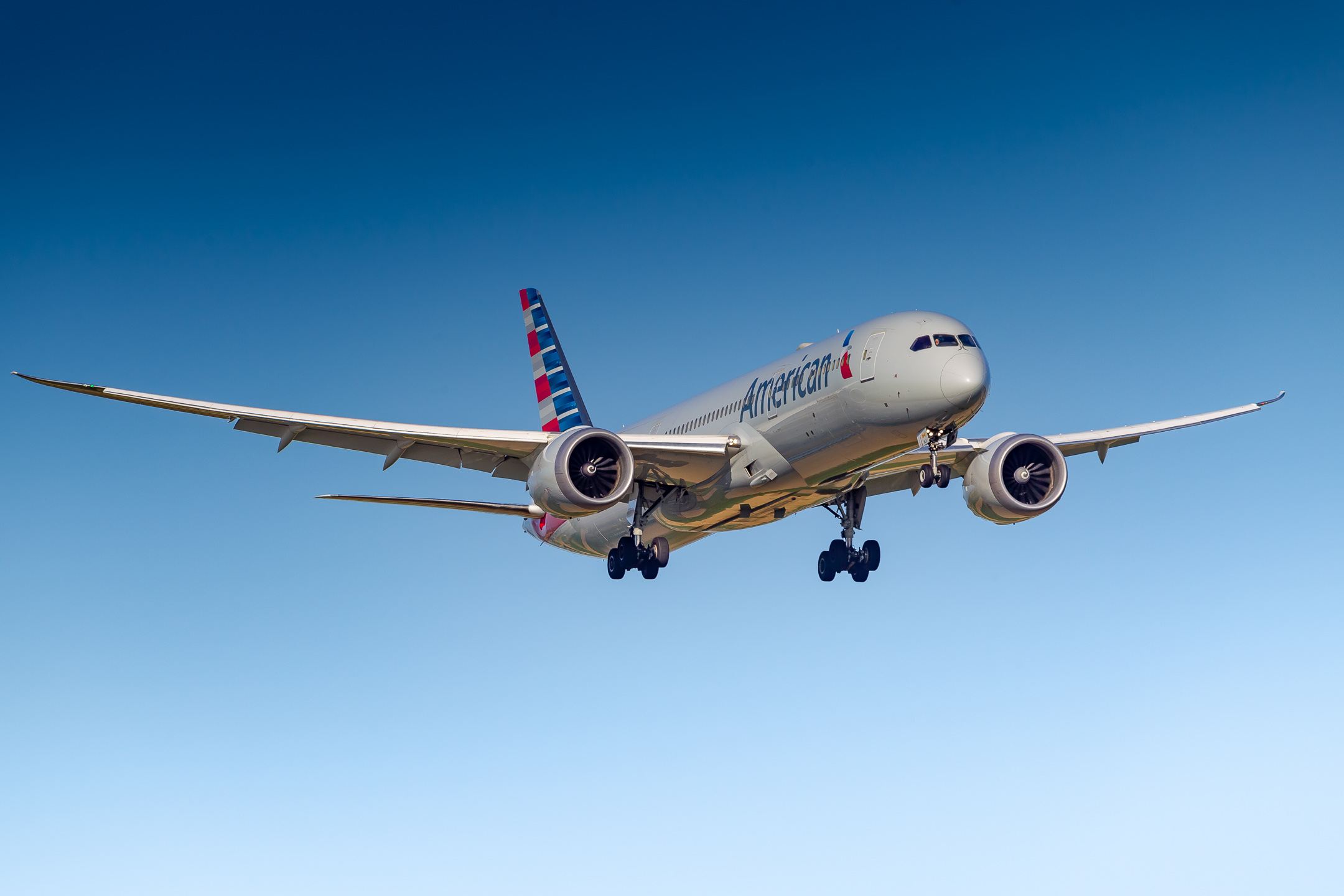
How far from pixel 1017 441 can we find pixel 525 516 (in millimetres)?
14765

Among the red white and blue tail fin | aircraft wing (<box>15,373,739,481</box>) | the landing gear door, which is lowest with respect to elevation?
aircraft wing (<box>15,373,739,481</box>)

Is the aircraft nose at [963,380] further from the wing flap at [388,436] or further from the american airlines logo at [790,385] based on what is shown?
the wing flap at [388,436]

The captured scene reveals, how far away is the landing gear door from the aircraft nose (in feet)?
5.82

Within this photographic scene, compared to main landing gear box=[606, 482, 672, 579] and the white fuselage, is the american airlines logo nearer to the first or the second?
the white fuselage

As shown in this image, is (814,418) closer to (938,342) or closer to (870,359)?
(870,359)

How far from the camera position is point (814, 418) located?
3039 cm

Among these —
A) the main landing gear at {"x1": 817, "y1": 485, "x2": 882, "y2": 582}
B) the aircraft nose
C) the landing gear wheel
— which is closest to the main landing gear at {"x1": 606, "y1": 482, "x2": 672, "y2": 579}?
the landing gear wheel

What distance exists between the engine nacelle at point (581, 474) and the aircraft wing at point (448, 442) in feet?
2.48

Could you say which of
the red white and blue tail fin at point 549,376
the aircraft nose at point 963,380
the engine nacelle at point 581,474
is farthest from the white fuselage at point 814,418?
the red white and blue tail fin at point 549,376

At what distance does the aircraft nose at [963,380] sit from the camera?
90.7ft

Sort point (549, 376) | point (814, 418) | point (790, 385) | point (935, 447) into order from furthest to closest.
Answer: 1. point (549, 376)
2. point (790, 385)
3. point (814, 418)
4. point (935, 447)

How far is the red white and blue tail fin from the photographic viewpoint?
4503 cm

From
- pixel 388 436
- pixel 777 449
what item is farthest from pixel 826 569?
pixel 388 436

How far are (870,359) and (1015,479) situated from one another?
25.7 ft
